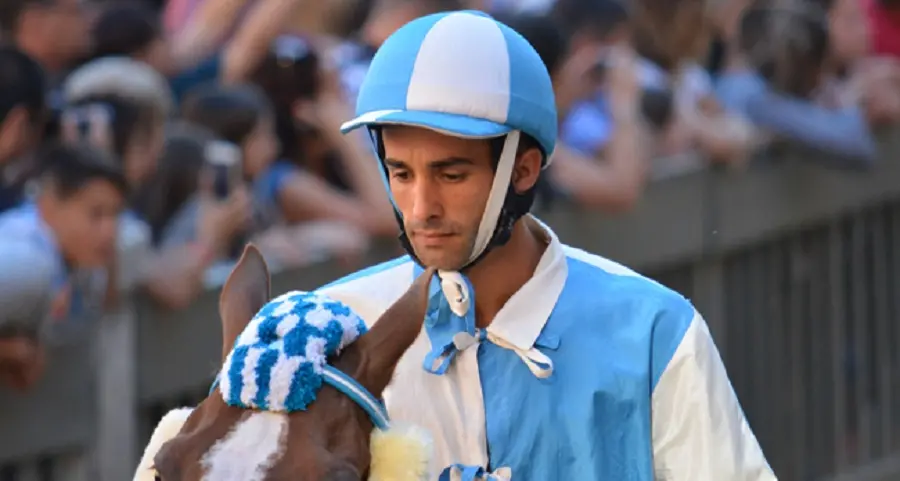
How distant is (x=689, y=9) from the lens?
24.6 ft

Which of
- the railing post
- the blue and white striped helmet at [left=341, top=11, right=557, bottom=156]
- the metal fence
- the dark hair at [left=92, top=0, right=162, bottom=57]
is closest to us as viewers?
the blue and white striped helmet at [left=341, top=11, right=557, bottom=156]

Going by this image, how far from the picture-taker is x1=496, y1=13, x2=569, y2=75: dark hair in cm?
622

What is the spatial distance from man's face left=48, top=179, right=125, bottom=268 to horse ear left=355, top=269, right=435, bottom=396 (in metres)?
2.21

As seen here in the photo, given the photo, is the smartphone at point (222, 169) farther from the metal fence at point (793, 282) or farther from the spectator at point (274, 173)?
the metal fence at point (793, 282)

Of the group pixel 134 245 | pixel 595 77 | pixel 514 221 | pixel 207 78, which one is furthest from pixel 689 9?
pixel 514 221

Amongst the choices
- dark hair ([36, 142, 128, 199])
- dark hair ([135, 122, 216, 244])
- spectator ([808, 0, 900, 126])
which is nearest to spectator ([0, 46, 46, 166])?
dark hair ([36, 142, 128, 199])

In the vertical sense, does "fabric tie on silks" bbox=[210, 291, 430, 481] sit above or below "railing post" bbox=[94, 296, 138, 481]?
above

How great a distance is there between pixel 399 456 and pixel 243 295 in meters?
0.41

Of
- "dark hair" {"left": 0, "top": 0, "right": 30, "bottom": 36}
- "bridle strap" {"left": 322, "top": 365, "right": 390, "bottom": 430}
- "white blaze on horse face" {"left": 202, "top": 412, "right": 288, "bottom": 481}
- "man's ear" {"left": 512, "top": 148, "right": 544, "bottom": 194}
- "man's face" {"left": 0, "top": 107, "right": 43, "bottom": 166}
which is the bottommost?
"white blaze on horse face" {"left": 202, "top": 412, "right": 288, "bottom": 481}

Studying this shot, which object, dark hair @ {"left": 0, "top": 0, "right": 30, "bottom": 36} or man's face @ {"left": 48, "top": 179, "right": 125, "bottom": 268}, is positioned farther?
dark hair @ {"left": 0, "top": 0, "right": 30, "bottom": 36}

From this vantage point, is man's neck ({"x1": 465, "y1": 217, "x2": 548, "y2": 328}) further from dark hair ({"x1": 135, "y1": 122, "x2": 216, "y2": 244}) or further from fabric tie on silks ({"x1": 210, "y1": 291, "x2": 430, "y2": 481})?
dark hair ({"x1": 135, "y1": 122, "x2": 216, "y2": 244})

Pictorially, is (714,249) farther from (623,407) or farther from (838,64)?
(623,407)

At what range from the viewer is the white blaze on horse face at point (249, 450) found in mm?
2426

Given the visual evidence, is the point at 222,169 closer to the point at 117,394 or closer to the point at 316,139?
the point at 316,139
